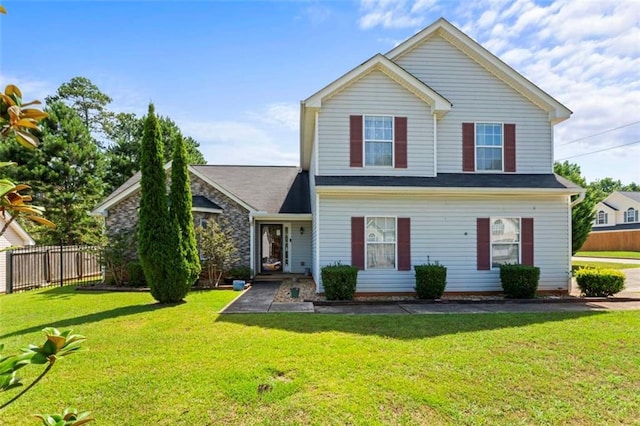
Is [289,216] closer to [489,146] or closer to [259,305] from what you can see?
[259,305]

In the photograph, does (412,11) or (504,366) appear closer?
(504,366)

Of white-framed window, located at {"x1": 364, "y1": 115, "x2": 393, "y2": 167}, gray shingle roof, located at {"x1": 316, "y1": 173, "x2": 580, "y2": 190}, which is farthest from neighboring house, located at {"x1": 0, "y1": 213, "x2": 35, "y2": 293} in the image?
white-framed window, located at {"x1": 364, "y1": 115, "x2": 393, "y2": 167}

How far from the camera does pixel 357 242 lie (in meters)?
11.1

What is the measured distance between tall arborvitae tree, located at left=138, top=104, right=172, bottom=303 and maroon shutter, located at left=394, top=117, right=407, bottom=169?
744cm

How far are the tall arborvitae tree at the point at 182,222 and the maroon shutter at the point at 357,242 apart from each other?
4.98 m

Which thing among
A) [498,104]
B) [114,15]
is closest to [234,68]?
[114,15]

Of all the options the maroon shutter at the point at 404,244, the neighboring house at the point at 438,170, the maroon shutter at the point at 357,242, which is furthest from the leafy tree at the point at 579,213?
the maroon shutter at the point at 357,242

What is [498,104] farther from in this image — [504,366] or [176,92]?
[176,92]

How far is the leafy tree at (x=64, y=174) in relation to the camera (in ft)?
74.5

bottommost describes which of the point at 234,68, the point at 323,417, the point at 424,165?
the point at 323,417

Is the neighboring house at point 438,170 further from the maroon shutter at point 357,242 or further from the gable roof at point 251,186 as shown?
the gable roof at point 251,186

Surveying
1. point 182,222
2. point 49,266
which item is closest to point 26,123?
point 182,222

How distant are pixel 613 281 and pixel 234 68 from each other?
13828 mm

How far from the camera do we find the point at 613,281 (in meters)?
10.9
